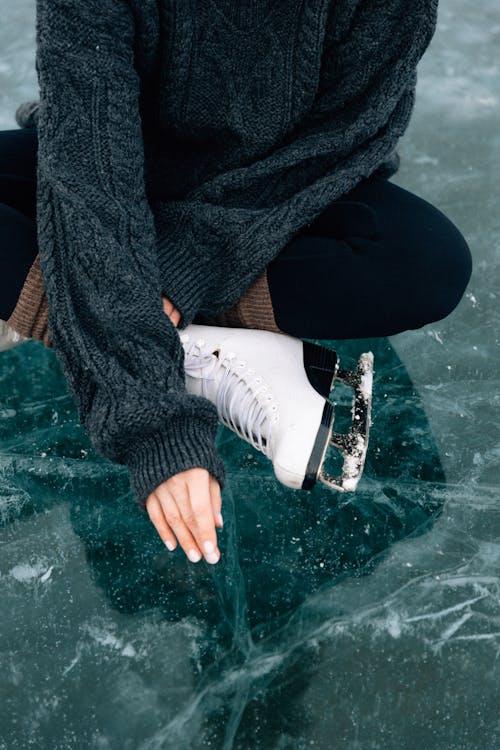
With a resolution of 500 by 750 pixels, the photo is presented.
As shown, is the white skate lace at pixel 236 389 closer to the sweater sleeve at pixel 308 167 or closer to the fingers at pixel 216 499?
the sweater sleeve at pixel 308 167

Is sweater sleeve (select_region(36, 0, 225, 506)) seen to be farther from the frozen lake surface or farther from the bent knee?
the bent knee

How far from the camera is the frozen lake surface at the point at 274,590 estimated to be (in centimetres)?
89

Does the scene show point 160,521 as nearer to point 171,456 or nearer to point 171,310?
point 171,456

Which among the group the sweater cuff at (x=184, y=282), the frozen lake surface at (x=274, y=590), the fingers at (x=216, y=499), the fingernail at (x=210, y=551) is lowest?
the frozen lake surface at (x=274, y=590)

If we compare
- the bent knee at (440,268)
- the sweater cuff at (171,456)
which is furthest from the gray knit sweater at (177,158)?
the bent knee at (440,268)

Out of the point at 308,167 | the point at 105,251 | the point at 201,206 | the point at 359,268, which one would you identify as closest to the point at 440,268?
the point at 359,268

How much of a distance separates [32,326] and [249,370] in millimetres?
297

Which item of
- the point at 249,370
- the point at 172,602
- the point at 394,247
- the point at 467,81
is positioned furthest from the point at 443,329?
the point at 467,81

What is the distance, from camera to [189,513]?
818 millimetres

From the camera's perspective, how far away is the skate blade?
1.03 metres

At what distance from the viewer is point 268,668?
3.05ft

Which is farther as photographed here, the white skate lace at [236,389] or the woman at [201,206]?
the white skate lace at [236,389]

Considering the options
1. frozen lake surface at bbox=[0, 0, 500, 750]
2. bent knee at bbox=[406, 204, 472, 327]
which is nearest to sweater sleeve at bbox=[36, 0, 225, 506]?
frozen lake surface at bbox=[0, 0, 500, 750]

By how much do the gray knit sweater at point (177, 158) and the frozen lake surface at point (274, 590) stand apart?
22 cm
